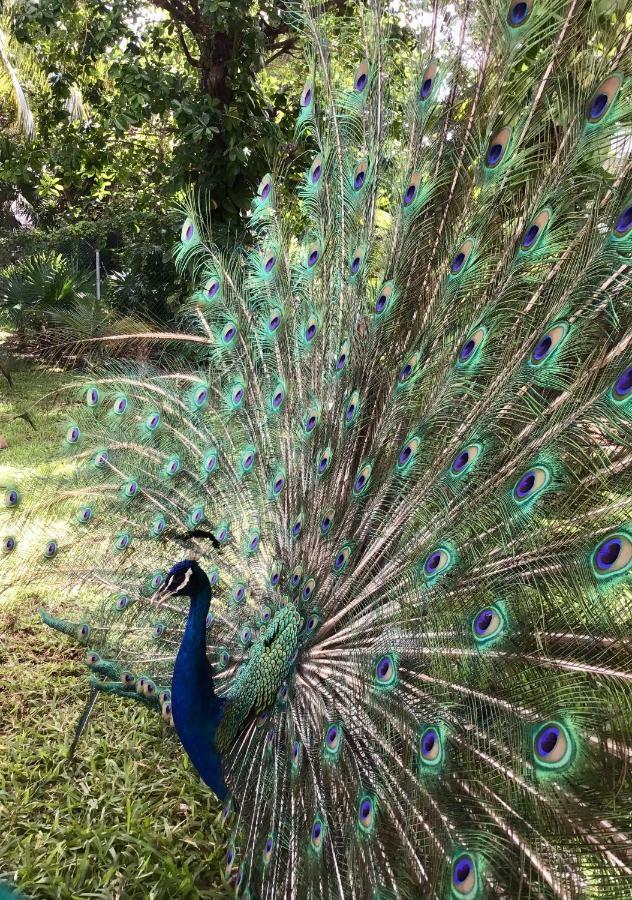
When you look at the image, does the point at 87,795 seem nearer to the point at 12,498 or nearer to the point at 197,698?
the point at 197,698

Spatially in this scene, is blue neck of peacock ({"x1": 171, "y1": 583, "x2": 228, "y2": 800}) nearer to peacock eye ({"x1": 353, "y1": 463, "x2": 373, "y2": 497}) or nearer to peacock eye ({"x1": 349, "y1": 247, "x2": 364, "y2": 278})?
peacock eye ({"x1": 353, "y1": 463, "x2": 373, "y2": 497})

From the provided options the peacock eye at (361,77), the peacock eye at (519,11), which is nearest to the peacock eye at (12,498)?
the peacock eye at (361,77)

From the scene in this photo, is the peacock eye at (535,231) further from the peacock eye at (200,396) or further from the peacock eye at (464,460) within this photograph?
the peacock eye at (200,396)

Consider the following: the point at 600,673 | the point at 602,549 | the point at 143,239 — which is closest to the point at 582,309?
the point at 602,549

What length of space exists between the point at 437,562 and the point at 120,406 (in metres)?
1.87

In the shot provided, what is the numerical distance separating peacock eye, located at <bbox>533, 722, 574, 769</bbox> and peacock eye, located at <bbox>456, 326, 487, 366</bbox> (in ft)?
3.01

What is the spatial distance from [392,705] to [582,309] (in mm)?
1076

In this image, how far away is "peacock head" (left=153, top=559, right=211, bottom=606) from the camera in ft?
6.40

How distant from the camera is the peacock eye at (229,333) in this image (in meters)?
2.76

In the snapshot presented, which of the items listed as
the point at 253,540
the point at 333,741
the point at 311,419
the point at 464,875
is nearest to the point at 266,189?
the point at 311,419

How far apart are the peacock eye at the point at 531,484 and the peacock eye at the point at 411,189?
92 centimetres

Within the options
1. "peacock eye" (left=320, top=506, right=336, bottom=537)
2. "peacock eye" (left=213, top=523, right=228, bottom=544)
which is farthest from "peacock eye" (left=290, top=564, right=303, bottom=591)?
"peacock eye" (left=213, top=523, right=228, bottom=544)

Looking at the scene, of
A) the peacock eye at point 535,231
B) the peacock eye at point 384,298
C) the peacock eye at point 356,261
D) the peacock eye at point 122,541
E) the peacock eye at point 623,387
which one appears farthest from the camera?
the peacock eye at point 122,541

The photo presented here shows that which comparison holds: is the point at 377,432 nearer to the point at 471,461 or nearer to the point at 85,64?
the point at 471,461
